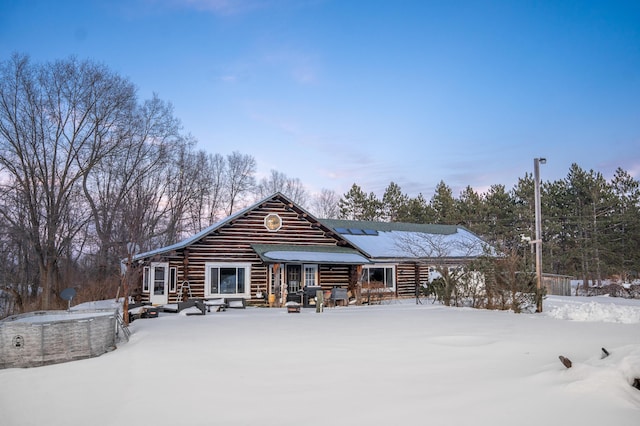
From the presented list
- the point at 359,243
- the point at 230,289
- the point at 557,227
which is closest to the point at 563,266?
the point at 557,227

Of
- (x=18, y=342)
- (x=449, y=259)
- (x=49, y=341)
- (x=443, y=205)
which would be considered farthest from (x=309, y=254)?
(x=443, y=205)

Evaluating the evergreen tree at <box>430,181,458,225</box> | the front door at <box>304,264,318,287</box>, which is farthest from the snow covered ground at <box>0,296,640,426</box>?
the evergreen tree at <box>430,181,458,225</box>

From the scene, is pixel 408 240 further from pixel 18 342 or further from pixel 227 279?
pixel 18 342

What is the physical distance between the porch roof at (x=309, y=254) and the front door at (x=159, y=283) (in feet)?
14.0

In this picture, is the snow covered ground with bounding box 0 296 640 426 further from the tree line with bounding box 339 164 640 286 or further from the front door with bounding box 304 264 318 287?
the tree line with bounding box 339 164 640 286

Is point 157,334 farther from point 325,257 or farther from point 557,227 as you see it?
point 557,227

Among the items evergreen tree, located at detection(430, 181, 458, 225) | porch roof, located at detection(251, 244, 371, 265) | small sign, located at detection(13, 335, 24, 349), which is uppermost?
evergreen tree, located at detection(430, 181, 458, 225)

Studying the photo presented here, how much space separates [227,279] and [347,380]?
16642 millimetres

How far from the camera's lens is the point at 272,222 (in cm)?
2488

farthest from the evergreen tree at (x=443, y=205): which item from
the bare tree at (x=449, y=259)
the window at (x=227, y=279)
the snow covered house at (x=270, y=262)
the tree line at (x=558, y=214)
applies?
the window at (x=227, y=279)

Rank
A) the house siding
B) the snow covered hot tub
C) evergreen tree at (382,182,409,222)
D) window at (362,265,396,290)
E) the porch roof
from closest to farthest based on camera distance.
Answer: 1. the snow covered hot tub
2. the porch roof
3. the house siding
4. window at (362,265,396,290)
5. evergreen tree at (382,182,409,222)

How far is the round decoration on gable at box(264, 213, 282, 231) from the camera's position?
24.8m

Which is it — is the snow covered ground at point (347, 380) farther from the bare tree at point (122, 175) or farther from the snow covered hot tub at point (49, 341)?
the bare tree at point (122, 175)

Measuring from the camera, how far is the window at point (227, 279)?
23062mm
